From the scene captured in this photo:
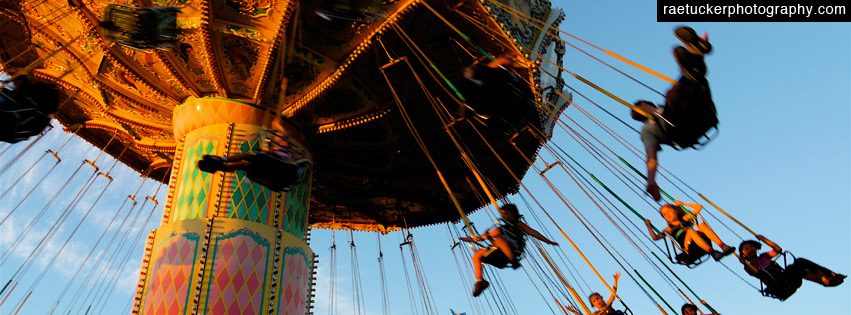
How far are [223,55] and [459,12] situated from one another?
357 cm

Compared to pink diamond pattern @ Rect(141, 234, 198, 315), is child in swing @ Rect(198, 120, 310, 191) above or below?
below

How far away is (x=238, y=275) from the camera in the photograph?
7.93 meters

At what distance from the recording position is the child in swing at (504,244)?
6.27 meters

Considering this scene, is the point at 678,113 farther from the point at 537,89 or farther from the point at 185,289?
the point at 185,289

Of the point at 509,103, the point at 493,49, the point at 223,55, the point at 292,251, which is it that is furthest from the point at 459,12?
the point at 292,251

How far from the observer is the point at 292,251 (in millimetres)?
8734

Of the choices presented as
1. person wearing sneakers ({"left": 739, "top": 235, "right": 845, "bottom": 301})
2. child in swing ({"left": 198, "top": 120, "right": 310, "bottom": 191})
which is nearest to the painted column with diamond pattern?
child in swing ({"left": 198, "top": 120, "right": 310, "bottom": 191})

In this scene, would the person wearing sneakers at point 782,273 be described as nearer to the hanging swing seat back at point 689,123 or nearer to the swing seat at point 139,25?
the hanging swing seat back at point 689,123

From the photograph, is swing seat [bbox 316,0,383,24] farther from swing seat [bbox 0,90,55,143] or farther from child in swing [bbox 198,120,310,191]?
swing seat [bbox 0,90,55,143]

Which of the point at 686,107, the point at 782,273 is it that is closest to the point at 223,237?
the point at 686,107

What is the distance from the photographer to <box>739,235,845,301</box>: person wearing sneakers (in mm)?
5461

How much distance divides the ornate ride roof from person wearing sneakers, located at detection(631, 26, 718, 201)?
267 centimetres

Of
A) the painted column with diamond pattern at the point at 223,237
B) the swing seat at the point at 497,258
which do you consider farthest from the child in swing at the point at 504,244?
the painted column with diamond pattern at the point at 223,237

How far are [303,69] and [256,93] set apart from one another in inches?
34.0
